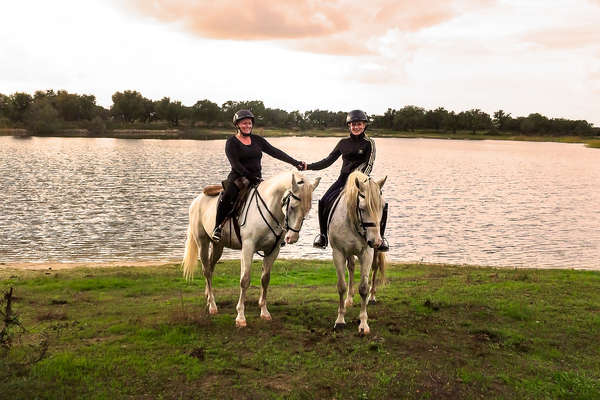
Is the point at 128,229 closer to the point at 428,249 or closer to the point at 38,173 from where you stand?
the point at 428,249

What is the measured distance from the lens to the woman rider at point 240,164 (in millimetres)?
8695

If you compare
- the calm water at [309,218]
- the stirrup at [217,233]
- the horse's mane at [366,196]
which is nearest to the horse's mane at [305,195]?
the horse's mane at [366,196]

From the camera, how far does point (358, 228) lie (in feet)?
26.2

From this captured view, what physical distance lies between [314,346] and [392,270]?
27.9ft

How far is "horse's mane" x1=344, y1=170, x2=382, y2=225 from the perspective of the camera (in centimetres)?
751

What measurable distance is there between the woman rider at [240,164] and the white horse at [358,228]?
149cm

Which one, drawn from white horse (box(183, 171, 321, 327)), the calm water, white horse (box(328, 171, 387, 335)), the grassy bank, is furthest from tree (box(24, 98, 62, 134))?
white horse (box(328, 171, 387, 335))

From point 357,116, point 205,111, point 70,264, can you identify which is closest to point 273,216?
point 357,116

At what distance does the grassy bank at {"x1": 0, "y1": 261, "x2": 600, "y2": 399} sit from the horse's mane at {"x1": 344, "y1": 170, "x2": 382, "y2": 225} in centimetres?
227

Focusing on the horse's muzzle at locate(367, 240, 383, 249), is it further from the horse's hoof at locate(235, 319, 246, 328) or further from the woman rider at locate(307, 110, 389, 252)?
the horse's hoof at locate(235, 319, 246, 328)

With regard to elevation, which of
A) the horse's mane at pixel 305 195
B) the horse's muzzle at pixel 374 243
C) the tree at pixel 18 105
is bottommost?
the horse's muzzle at pixel 374 243

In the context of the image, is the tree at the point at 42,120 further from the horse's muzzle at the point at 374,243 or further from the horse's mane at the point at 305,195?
the horse's muzzle at the point at 374,243

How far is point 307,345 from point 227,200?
10.7ft

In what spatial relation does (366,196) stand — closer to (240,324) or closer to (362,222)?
(362,222)
